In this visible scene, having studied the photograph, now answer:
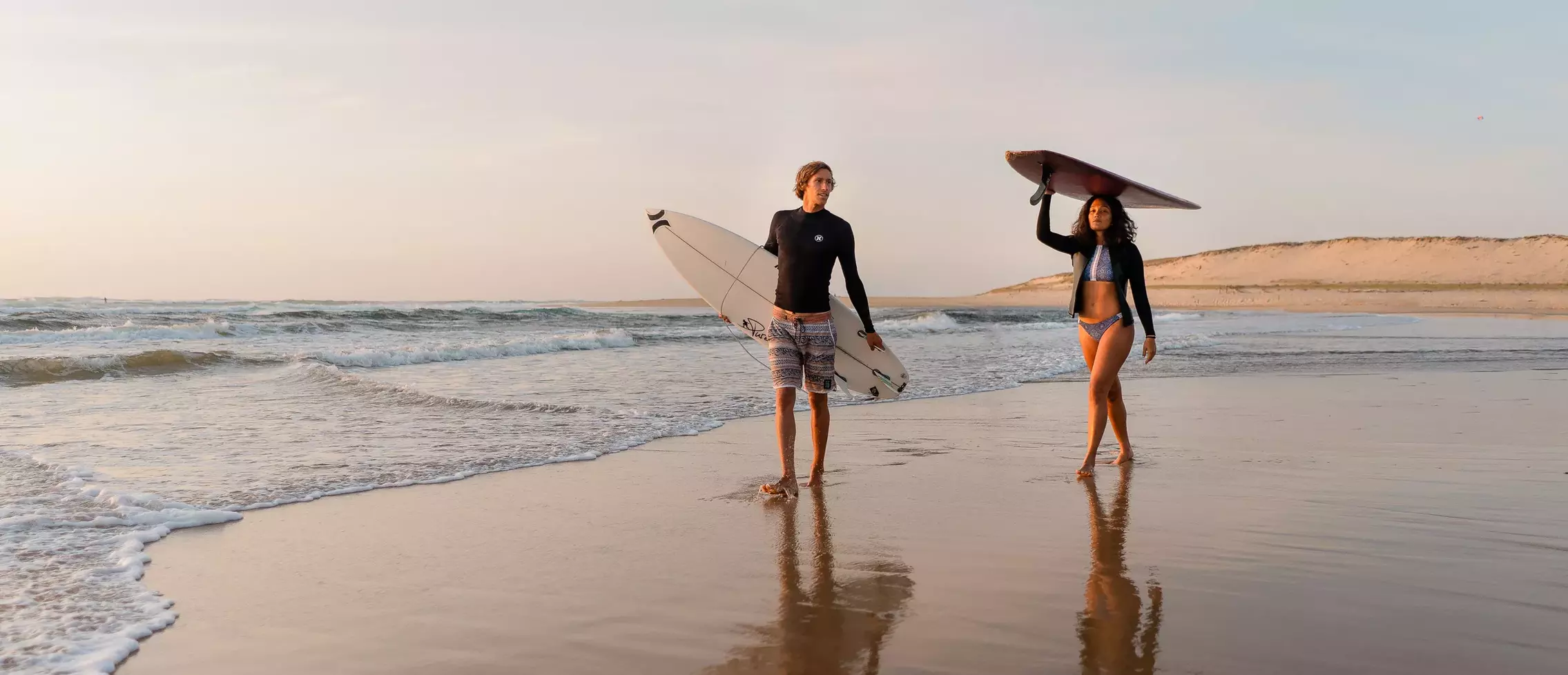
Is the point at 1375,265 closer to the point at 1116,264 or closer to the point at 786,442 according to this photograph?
the point at 1116,264

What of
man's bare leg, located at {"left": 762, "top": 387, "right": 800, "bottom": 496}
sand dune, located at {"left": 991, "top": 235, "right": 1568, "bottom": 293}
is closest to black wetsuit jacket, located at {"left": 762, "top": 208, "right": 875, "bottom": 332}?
man's bare leg, located at {"left": 762, "top": 387, "right": 800, "bottom": 496}

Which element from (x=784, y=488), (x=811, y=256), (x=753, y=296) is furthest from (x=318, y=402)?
(x=811, y=256)

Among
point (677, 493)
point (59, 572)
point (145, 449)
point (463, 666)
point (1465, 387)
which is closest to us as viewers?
point (463, 666)

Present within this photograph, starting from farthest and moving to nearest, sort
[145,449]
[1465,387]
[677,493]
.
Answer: [1465,387] < [145,449] < [677,493]

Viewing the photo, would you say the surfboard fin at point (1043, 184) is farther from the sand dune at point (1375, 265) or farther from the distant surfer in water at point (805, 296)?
the sand dune at point (1375, 265)

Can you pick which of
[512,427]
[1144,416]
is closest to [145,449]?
[512,427]

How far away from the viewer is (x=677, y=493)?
191 inches

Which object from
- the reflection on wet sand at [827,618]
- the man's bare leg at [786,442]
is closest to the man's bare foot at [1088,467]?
the man's bare leg at [786,442]

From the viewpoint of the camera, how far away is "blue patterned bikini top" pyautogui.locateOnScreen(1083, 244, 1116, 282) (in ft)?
17.3

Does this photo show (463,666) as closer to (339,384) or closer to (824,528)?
(824,528)

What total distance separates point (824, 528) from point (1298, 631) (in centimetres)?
185

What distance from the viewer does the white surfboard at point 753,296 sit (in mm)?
A: 6211

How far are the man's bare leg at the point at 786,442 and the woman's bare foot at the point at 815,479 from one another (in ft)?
0.47

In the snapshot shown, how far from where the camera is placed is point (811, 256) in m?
4.82
